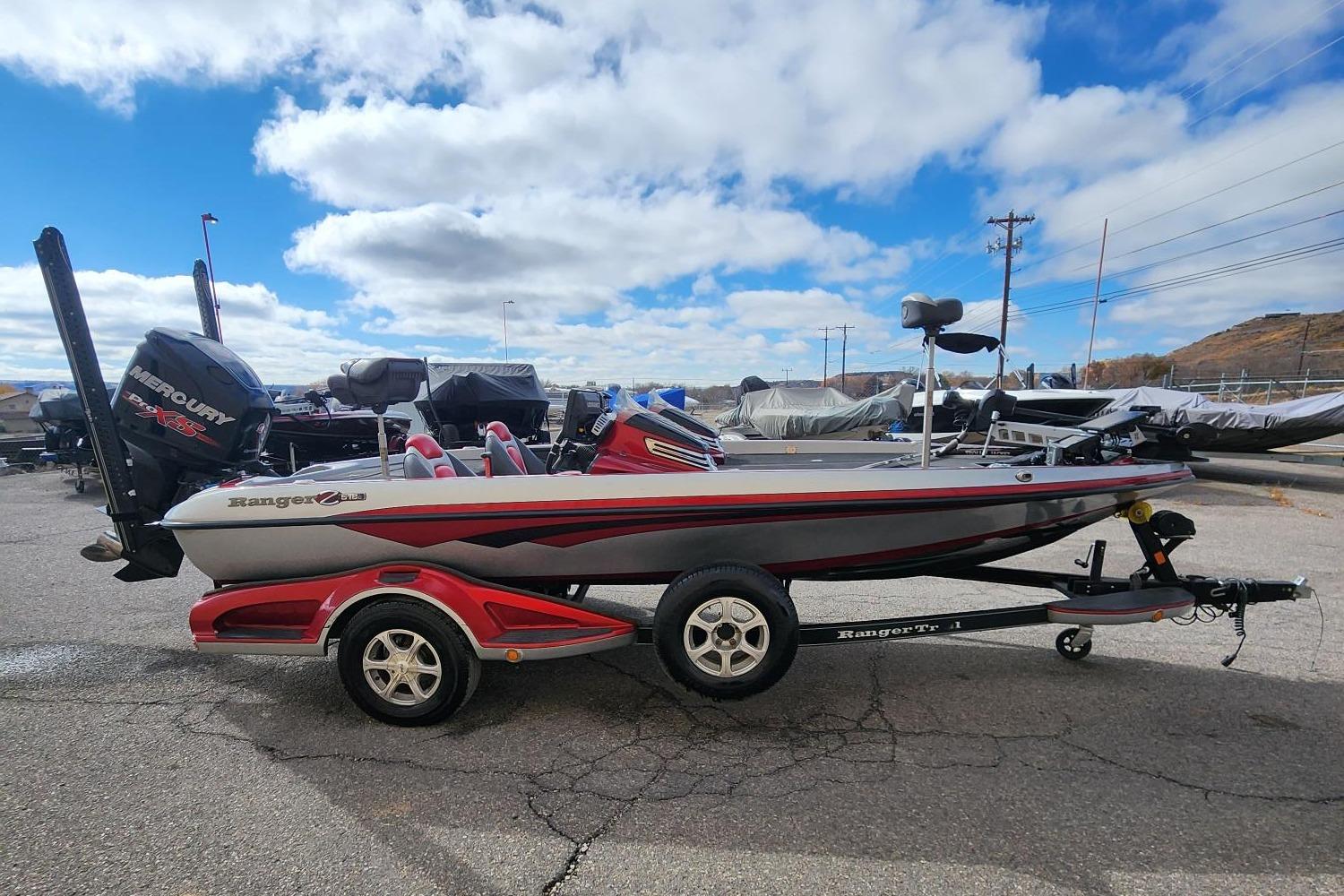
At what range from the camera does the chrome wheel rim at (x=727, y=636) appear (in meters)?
2.92

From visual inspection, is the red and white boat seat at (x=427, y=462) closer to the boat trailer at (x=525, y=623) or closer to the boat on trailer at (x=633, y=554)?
the boat on trailer at (x=633, y=554)

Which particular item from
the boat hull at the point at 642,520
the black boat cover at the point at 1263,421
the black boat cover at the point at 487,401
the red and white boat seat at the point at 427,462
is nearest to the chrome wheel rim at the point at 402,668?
the boat hull at the point at 642,520

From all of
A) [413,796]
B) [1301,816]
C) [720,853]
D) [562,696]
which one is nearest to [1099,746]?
[1301,816]

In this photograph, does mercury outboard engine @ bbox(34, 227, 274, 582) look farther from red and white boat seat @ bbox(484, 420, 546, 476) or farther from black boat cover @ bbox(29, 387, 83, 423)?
black boat cover @ bbox(29, 387, 83, 423)

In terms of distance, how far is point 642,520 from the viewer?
9.84ft

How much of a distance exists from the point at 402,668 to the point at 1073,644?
140 inches

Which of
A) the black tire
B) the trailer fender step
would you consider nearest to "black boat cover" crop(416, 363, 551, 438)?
the black tire

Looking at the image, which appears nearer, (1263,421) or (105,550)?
(105,550)

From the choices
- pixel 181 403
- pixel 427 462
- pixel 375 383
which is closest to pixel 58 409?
pixel 181 403

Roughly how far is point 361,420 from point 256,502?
296 inches

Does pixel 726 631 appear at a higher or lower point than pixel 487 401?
lower

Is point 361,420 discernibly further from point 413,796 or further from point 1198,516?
point 1198,516

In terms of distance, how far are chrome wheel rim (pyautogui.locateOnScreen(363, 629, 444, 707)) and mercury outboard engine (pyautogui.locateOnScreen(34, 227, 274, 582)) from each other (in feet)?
5.96

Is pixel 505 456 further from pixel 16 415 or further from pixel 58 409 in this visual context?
pixel 16 415
